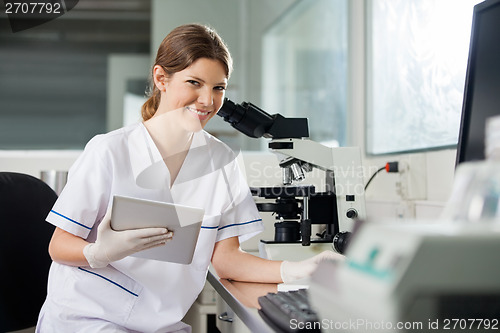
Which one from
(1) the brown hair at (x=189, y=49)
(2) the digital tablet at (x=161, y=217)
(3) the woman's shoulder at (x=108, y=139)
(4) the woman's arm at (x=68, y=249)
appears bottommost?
(4) the woman's arm at (x=68, y=249)

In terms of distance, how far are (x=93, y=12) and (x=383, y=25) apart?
1414 millimetres

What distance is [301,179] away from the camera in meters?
1.50

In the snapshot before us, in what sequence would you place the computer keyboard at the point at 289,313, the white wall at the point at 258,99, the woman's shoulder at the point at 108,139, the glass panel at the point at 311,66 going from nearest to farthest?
the computer keyboard at the point at 289,313, the woman's shoulder at the point at 108,139, the white wall at the point at 258,99, the glass panel at the point at 311,66

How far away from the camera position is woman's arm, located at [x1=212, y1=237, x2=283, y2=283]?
4.06ft

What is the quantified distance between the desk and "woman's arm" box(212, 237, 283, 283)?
0.02m

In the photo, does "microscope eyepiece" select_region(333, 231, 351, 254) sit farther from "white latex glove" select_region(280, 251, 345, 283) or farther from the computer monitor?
the computer monitor

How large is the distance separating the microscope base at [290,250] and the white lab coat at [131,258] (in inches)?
3.3

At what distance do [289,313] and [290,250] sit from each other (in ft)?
2.38

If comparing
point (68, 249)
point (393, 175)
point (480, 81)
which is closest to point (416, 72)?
point (393, 175)

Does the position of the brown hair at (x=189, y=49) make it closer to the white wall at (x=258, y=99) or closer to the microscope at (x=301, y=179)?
the microscope at (x=301, y=179)

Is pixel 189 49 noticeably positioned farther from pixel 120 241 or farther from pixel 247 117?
pixel 120 241

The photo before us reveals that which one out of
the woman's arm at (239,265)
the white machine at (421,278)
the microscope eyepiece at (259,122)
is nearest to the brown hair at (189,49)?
the microscope eyepiece at (259,122)

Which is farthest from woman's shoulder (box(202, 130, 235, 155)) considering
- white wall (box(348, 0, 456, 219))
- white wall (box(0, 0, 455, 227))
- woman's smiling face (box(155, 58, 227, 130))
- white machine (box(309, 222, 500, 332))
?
white machine (box(309, 222, 500, 332))

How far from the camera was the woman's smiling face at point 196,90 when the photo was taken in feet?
4.39
